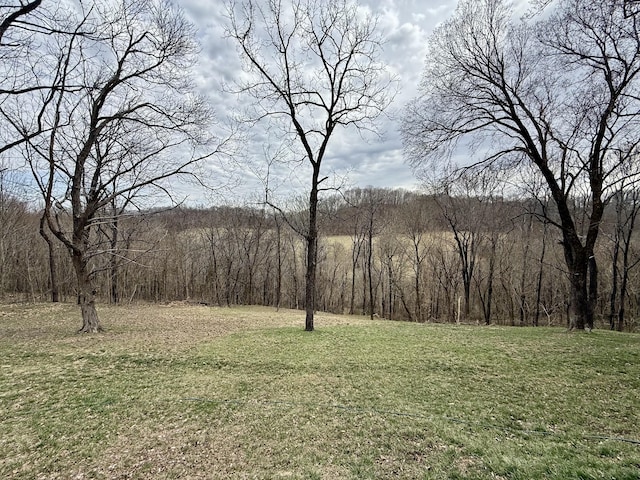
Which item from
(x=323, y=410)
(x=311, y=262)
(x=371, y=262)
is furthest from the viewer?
(x=371, y=262)

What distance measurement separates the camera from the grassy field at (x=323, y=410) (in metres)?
3.06

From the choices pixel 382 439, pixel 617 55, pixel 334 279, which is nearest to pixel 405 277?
pixel 334 279

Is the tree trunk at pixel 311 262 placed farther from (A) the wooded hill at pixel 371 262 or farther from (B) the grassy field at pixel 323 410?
(A) the wooded hill at pixel 371 262

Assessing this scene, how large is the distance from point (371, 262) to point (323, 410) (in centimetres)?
2631

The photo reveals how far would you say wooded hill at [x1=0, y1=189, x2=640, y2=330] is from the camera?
2288cm

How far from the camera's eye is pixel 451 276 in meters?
27.1

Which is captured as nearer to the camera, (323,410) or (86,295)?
(323,410)

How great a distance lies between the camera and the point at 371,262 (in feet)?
99.0

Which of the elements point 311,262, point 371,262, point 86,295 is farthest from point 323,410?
point 371,262

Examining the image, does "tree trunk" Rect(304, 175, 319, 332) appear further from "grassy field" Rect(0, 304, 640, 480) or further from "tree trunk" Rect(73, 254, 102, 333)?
"tree trunk" Rect(73, 254, 102, 333)

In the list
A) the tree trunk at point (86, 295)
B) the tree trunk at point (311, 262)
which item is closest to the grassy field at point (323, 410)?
the tree trunk at point (86, 295)

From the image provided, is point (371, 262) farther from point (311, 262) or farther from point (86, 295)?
point (86, 295)

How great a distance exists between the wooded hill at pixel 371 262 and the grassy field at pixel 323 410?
15.7 meters

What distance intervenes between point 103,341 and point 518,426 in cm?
901
